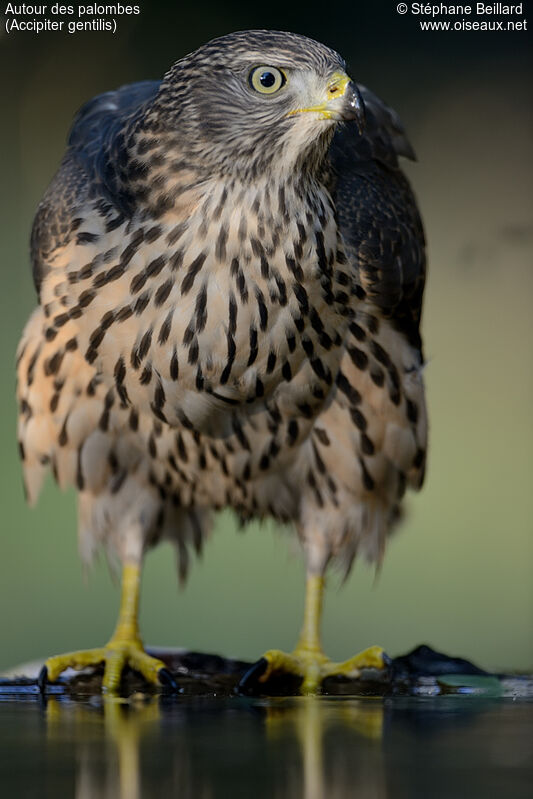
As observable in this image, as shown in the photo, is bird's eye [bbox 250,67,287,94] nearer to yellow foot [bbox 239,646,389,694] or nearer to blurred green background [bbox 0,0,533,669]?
blurred green background [bbox 0,0,533,669]

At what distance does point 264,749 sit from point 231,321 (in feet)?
3.29

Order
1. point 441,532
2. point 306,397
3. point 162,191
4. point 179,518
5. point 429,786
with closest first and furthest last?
point 429,786 → point 162,191 → point 306,397 → point 179,518 → point 441,532

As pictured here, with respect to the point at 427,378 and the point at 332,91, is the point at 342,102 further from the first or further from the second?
the point at 427,378

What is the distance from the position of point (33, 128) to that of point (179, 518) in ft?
4.43

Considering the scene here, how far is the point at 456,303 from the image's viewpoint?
4152mm

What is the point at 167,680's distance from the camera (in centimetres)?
313

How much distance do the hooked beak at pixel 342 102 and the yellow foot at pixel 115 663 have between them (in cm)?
154

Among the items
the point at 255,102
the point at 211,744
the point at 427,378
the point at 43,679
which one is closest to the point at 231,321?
the point at 255,102

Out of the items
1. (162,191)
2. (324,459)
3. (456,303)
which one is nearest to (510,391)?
(456,303)

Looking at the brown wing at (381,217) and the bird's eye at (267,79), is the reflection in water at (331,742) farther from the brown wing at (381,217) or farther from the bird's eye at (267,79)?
the bird's eye at (267,79)

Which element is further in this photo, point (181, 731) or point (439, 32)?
point (439, 32)

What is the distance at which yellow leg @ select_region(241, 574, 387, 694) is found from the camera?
318 cm

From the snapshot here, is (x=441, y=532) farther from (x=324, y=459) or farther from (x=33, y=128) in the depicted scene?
(x=33, y=128)

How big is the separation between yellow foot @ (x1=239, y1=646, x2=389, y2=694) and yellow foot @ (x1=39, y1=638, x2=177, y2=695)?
0.76 ft
